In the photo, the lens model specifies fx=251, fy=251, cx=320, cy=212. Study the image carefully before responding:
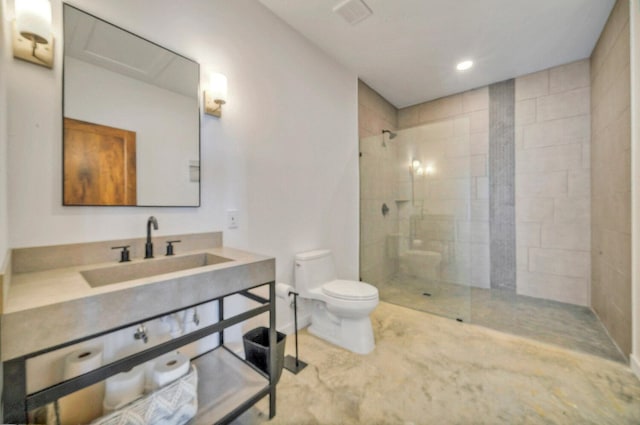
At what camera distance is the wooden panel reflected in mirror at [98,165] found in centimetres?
112

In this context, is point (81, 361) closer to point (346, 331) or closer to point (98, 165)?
point (98, 165)

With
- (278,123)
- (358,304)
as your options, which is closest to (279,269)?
(358,304)

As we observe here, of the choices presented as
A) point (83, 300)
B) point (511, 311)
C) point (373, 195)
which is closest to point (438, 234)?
point (373, 195)

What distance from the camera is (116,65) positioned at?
4.09ft

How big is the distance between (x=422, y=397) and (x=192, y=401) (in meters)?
1.18

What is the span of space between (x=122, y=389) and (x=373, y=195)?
2.62 m

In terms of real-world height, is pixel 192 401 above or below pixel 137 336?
below

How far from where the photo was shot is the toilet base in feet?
6.01

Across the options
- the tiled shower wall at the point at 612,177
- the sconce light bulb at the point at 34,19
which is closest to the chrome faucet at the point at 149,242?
the sconce light bulb at the point at 34,19

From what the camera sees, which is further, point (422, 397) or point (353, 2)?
point (353, 2)

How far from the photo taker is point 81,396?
3.47 feet

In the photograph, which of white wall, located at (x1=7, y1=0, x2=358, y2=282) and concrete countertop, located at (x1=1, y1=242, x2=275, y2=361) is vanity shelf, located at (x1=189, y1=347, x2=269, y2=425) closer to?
concrete countertop, located at (x1=1, y1=242, x2=275, y2=361)

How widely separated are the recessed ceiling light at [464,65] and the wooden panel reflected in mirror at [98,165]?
2973 millimetres

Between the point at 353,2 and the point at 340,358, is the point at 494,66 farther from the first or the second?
the point at 340,358
